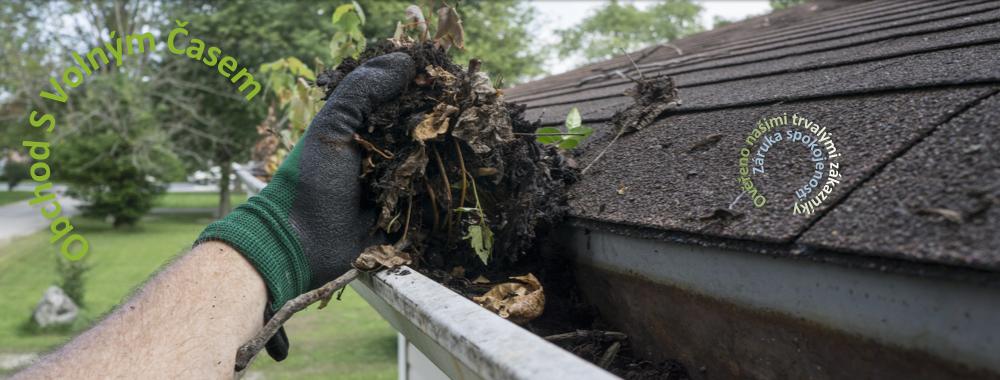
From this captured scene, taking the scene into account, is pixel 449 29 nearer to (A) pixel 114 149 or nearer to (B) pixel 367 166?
(B) pixel 367 166

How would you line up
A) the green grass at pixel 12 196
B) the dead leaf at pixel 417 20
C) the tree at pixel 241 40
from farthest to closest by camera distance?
the green grass at pixel 12 196
the tree at pixel 241 40
the dead leaf at pixel 417 20

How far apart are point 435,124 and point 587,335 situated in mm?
531

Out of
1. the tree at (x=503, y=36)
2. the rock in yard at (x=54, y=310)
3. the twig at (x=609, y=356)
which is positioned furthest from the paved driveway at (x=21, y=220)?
→ the twig at (x=609, y=356)

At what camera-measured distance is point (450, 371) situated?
1.03 metres

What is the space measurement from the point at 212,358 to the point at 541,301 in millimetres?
623

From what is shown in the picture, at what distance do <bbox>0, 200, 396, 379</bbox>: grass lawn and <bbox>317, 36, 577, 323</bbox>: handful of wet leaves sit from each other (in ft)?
8.31

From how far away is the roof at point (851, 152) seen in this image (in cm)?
71

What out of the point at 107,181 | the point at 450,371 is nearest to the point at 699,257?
the point at 450,371

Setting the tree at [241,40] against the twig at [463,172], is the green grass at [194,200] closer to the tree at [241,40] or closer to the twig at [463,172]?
the tree at [241,40]

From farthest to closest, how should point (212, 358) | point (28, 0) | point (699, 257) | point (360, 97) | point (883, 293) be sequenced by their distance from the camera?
point (28, 0) < point (360, 97) < point (212, 358) < point (699, 257) < point (883, 293)

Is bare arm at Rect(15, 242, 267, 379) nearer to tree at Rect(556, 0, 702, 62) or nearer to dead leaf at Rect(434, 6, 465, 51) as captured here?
dead leaf at Rect(434, 6, 465, 51)

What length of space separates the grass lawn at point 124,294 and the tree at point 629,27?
64.5 ft

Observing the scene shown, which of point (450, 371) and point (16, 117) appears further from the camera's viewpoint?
point (16, 117)

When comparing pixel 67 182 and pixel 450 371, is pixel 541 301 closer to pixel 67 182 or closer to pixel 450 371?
pixel 450 371
